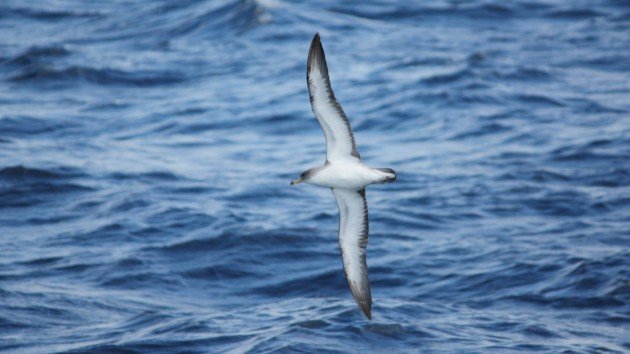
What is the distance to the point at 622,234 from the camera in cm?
1570

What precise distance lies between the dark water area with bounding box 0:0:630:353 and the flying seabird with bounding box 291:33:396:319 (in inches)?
66.2

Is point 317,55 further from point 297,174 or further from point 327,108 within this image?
point 297,174

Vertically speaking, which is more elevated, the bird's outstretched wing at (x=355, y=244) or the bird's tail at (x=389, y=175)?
the bird's tail at (x=389, y=175)

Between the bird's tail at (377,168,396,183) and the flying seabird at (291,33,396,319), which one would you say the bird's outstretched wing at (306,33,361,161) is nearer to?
the flying seabird at (291,33,396,319)

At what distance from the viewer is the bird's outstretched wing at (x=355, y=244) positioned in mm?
11047

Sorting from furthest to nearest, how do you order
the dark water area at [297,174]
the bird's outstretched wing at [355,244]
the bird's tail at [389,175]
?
1. the dark water area at [297,174]
2. the bird's outstretched wing at [355,244]
3. the bird's tail at [389,175]

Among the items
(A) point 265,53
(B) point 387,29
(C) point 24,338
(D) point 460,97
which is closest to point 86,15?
(A) point 265,53

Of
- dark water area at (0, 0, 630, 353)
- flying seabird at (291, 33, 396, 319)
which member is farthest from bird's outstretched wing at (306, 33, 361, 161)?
dark water area at (0, 0, 630, 353)

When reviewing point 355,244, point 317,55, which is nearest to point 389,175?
point 317,55

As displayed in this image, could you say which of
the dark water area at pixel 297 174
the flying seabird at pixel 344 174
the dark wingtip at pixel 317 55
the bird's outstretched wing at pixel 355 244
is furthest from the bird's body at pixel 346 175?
the dark water area at pixel 297 174

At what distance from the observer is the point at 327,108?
999 cm

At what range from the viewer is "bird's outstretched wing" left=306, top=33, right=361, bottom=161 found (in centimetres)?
977

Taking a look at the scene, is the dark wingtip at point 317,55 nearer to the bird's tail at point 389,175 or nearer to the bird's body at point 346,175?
the bird's body at point 346,175

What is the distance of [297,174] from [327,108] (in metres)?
7.92
